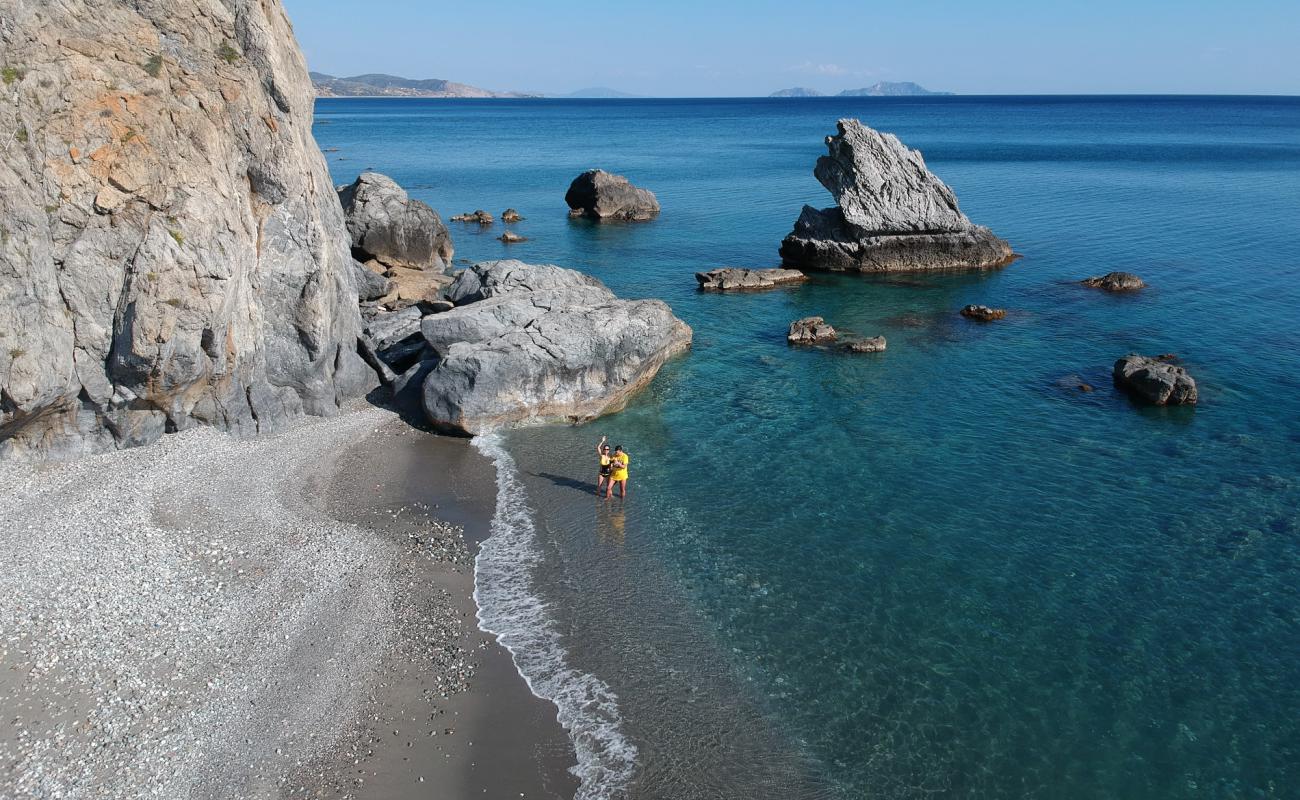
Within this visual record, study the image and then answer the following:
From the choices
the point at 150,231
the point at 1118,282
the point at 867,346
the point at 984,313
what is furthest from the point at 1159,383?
the point at 150,231

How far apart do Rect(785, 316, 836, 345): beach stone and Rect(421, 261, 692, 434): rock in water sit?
8.48 metres

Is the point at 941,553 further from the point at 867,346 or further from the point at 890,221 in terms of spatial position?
the point at 890,221

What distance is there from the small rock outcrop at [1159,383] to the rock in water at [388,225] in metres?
38.9

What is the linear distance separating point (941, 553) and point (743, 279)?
33.1 metres

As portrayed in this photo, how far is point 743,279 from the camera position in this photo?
54.3m

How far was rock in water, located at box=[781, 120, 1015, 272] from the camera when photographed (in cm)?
5762

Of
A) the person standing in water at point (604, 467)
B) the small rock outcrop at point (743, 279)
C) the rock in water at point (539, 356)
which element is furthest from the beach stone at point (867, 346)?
the person standing in water at point (604, 467)

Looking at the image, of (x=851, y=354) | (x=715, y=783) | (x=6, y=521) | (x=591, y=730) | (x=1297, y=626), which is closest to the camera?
(x=715, y=783)

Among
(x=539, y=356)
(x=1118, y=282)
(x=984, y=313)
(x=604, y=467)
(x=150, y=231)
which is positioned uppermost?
(x=150, y=231)

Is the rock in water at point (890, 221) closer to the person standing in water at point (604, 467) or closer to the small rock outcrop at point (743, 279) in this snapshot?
the small rock outcrop at point (743, 279)

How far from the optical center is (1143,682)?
18.5m

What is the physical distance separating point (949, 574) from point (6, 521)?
2483cm

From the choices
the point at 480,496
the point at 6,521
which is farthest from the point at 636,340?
the point at 6,521

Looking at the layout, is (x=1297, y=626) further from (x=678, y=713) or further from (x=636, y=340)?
(x=636, y=340)
